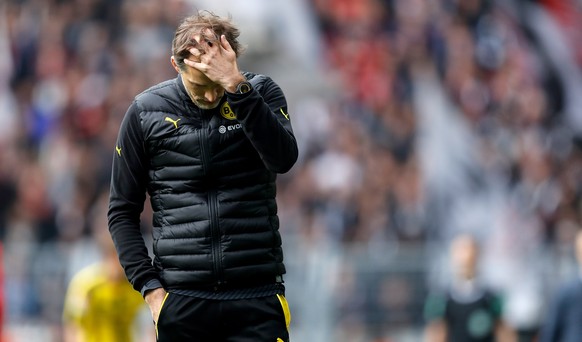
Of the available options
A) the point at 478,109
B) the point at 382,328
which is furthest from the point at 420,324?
the point at 478,109

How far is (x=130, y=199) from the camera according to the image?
5.01m

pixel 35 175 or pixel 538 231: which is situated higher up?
pixel 35 175

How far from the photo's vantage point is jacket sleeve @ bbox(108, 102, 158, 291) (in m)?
4.93

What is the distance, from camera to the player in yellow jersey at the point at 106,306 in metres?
8.86

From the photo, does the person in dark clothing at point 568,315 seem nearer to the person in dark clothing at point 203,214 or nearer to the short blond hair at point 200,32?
the person in dark clothing at point 203,214

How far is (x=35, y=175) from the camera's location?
17.5 m

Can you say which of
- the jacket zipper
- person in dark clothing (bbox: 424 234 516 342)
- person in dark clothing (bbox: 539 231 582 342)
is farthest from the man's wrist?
person in dark clothing (bbox: 424 234 516 342)

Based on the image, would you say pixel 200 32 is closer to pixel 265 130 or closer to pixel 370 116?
pixel 265 130

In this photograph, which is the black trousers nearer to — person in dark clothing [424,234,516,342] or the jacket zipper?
the jacket zipper

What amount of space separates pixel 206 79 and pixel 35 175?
13.1m

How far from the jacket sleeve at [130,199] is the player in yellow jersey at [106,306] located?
12.7ft

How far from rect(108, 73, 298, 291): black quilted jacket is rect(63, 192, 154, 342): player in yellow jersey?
12.9 feet

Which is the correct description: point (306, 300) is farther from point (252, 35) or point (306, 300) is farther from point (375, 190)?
point (252, 35)

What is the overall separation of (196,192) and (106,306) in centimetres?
428
